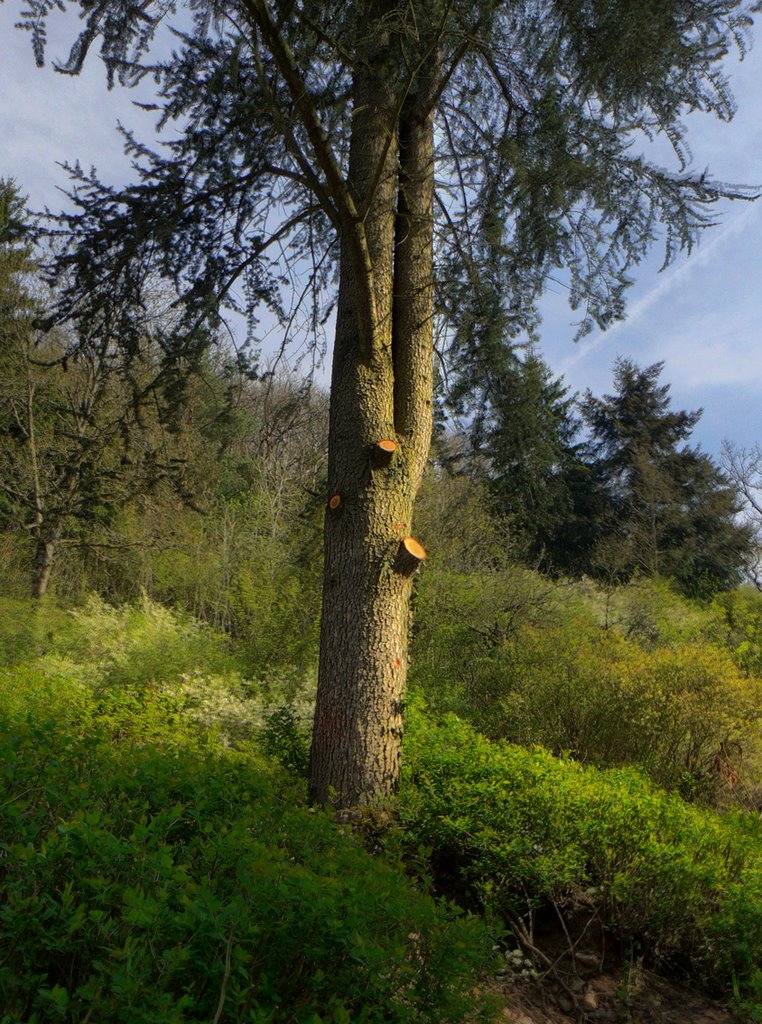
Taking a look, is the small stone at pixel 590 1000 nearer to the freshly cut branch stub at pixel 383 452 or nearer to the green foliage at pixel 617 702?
the green foliage at pixel 617 702

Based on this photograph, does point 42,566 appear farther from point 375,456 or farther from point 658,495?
point 658,495

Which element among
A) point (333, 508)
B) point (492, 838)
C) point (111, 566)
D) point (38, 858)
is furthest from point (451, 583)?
point (38, 858)

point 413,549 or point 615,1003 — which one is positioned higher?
point 413,549

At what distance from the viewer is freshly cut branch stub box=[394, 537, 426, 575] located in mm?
4668

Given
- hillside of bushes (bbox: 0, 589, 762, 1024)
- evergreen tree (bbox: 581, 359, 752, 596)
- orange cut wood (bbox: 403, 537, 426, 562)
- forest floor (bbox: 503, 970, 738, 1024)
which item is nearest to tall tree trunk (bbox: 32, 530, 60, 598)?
hillside of bushes (bbox: 0, 589, 762, 1024)

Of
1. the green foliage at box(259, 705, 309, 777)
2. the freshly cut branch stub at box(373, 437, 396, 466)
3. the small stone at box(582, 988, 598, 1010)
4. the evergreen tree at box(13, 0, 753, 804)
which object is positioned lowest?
the small stone at box(582, 988, 598, 1010)

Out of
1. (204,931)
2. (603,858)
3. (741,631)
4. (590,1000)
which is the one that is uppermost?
(741,631)

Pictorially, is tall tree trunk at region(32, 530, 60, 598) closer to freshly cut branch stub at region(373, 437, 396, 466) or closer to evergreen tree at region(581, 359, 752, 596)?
freshly cut branch stub at region(373, 437, 396, 466)

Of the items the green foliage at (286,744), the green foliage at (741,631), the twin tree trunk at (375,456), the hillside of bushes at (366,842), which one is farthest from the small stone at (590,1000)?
the green foliage at (741,631)

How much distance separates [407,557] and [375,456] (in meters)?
0.66

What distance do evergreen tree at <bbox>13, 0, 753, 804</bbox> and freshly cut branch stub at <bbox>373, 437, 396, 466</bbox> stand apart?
1 cm

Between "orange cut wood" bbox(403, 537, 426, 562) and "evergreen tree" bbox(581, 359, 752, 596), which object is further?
"evergreen tree" bbox(581, 359, 752, 596)

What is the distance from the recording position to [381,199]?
523 cm

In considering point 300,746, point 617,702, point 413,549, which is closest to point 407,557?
point 413,549
